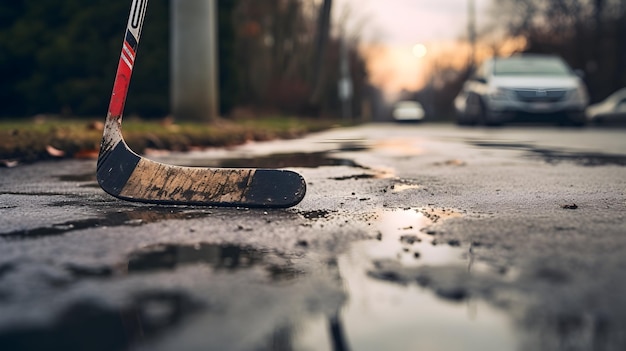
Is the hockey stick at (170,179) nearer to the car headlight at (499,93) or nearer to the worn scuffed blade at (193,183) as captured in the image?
the worn scuffed blade at (193,183)

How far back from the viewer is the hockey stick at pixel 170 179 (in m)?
3.23

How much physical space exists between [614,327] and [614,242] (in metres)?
0.90

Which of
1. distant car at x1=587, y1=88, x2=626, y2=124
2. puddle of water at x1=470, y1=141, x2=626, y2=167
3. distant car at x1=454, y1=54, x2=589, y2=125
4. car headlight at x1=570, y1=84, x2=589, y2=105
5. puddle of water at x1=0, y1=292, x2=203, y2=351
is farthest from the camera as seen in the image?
distant car at x1=587, y1=88, x2=626, y2=124

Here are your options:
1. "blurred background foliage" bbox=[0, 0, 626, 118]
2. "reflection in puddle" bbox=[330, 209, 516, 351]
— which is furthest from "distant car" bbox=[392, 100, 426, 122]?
"reflection in puddle" bbox=[330, 209, 516, 351]

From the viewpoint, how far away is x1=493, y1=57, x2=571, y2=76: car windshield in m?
13.9

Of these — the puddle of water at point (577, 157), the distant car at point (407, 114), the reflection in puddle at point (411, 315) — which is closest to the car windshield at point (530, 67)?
the puddle of water at point (577, 157)

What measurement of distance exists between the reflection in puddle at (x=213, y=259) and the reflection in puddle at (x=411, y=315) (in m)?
0.18

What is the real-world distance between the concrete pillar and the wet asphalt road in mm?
7116

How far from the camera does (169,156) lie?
6656 millimetres

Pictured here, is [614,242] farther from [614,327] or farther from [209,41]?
[209,41]

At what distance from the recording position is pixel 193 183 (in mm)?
3381

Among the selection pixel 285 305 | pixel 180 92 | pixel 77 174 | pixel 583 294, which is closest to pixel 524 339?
pixel 583 294

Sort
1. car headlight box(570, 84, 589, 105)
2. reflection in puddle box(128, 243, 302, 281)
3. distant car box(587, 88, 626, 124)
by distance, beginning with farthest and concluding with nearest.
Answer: distant car box(587, 88, 626, 124) → car headlight box(570, 84, 589, 105) → reflection in puddle box(128, 243, 302, 281)

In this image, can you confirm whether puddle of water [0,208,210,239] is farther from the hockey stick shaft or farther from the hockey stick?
the hockey stick shaft
